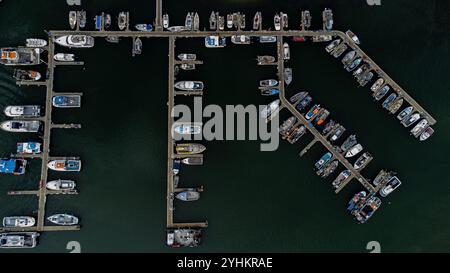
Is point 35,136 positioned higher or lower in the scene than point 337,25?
lower

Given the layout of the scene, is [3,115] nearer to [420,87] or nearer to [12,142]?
[12,142]

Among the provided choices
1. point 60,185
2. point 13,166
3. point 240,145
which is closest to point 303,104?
point 240,145

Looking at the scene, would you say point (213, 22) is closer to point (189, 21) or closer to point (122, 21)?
point (189, 21)

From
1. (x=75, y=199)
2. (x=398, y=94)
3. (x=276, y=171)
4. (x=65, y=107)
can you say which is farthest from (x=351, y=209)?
(x=65, y=107)

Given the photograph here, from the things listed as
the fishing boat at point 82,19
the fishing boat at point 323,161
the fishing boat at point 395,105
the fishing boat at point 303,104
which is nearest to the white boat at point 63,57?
the fishing boat at point 82,19

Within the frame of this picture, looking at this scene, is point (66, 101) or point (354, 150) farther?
point (354, 150)

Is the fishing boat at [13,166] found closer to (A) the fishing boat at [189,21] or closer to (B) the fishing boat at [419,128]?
(A) the fishing boat at [189,21]
